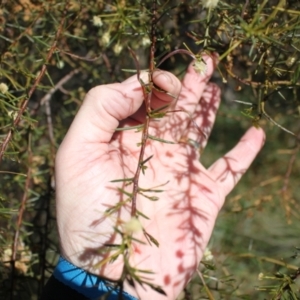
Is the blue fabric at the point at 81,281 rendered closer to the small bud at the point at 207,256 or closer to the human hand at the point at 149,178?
the human hand at the point at 149,178

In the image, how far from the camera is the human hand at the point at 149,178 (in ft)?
3.48

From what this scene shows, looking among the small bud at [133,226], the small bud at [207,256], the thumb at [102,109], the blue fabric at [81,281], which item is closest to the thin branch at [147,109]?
the small bud at [133,226]

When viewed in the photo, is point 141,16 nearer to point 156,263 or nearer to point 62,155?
point 62,155

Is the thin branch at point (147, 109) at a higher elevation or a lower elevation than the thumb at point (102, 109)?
higher

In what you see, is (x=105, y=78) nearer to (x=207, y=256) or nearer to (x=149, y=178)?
(x=149, y=178)

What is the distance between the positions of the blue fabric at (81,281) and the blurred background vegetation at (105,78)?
13cm

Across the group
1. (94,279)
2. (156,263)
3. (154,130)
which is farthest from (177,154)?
(94,279)

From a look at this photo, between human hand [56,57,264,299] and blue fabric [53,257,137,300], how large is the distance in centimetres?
2

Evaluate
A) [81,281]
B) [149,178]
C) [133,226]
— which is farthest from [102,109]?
[133,226]

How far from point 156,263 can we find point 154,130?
0.33 m

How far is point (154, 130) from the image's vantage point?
129cm

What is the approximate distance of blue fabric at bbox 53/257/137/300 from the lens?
3.45ft

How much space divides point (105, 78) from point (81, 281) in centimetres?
66

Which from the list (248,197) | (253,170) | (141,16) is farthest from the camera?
(253,170)
